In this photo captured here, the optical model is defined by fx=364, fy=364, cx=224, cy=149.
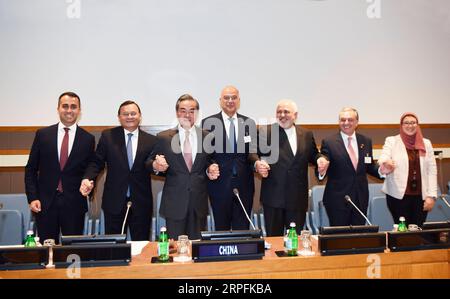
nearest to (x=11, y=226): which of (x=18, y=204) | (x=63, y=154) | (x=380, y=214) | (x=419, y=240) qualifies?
(x=18, y=204)

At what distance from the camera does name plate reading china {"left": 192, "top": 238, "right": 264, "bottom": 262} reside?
168 cm

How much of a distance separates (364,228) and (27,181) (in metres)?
2.34

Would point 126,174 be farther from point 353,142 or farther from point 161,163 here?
point 353,142

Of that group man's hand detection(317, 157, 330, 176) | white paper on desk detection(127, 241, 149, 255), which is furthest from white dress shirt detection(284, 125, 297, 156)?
white paper on desk detection(127, 241, 149, 255)

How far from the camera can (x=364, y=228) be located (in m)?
1.87

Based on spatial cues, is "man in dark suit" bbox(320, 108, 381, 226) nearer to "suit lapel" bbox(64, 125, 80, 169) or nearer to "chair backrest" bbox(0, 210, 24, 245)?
"suit lapel" bbox(64, 125, 80, 169)

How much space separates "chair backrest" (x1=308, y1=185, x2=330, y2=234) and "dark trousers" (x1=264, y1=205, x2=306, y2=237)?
56 cm

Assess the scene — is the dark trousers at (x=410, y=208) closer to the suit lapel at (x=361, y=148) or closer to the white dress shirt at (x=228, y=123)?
the suit lapel at (x=361, y=148)

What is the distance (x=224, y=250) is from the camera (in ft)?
5.55

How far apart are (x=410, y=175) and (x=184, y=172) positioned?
1.81 metres

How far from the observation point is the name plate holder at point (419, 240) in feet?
5.97

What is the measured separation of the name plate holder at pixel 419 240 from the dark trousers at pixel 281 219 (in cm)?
95

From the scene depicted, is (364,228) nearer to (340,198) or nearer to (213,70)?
(340,198)
